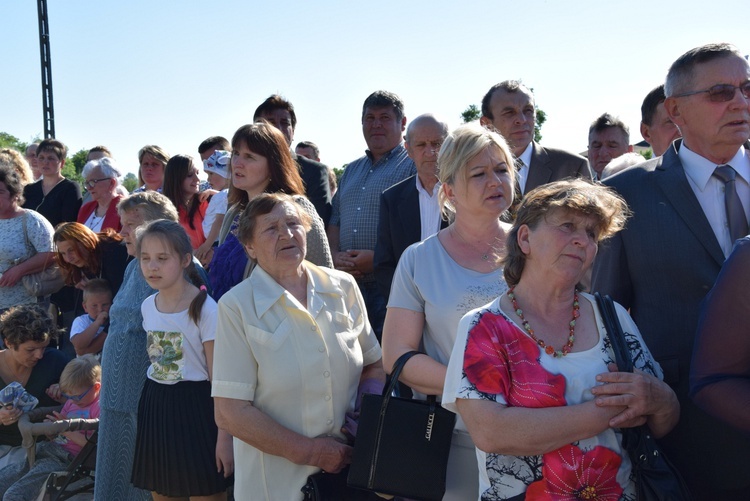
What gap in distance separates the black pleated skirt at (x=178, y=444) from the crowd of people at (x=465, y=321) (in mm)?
10

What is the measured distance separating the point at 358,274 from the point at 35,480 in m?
2.52

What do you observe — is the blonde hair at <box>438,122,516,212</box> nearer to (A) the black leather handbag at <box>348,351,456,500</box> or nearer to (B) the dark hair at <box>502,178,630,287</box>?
(B) the dark hair at <box>502,178,630,287</box>

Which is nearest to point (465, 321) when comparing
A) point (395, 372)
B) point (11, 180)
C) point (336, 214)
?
point (395, 372)

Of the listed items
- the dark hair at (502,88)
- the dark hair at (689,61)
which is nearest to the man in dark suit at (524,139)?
the dark hair at (502,88)

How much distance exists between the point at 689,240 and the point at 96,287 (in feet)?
13.8

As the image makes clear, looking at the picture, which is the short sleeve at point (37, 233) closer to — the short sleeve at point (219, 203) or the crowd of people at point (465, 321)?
the crowd of people at point (465, 321)

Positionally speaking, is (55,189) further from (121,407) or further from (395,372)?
(395,372)

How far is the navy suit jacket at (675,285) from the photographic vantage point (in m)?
2.70

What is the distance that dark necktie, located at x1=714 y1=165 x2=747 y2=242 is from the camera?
9.29 ft

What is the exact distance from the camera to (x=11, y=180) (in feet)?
21.7

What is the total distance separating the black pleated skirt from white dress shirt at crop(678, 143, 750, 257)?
2.54 meters

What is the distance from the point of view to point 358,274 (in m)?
4.89

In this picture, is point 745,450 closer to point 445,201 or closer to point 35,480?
point 445,201

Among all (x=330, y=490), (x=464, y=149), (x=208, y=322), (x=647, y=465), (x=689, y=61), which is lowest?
(x=330, y=490)
